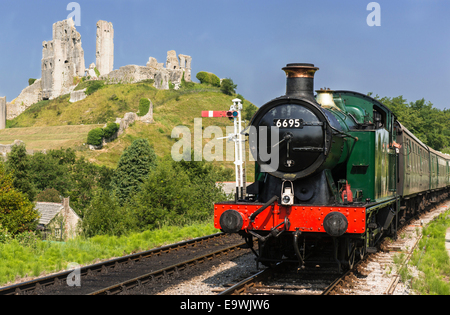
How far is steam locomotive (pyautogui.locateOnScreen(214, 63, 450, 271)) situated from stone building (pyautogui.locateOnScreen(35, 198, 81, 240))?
2695 cm

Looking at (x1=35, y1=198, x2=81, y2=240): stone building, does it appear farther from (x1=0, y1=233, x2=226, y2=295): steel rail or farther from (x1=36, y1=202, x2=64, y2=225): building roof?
(x1=0, y1=233, x2=226, y2=295): steel rail

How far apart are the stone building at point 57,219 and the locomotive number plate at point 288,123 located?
90.2 ft

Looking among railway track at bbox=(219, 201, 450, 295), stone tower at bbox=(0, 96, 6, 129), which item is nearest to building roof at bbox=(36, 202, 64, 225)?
railway track at bbox=(219, 201, 450, 295)

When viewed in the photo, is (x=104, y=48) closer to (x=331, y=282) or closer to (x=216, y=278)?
(x=216, y=278)

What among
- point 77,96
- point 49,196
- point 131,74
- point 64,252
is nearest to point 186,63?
point 131,74

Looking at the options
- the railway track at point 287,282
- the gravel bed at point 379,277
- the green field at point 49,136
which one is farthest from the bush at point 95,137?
the railway track at point 287,282

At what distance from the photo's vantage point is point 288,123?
714 centimetres

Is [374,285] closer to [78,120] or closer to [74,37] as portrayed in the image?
[78,120]

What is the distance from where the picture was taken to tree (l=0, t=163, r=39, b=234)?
25.3 metres

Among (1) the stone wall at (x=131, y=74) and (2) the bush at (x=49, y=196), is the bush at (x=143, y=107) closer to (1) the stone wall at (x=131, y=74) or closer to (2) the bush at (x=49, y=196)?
(1) the stone wall at (x=131, y=74)

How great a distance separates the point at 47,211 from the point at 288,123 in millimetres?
32117

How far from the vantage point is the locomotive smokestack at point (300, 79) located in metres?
7.61
